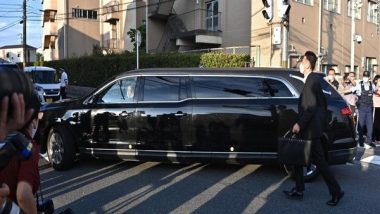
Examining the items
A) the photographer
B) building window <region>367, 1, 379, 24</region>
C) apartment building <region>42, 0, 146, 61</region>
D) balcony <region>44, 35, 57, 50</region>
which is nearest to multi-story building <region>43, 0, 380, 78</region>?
building window <region>367, 1, 379, 24</region>

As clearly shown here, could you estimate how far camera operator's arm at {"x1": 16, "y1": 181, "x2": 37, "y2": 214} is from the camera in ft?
7.69

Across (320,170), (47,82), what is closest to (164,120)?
(320,170)

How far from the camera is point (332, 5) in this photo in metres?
29.6

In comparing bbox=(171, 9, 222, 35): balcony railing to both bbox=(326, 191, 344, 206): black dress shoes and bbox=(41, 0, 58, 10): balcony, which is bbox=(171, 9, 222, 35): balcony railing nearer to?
bbox=(41, 0, 58, 10): balcony

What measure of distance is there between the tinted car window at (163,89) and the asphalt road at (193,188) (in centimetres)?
116

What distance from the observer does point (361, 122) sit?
35.6 feet

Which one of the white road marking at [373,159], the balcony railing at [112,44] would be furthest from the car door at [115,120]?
the balcony railing at [112,44]

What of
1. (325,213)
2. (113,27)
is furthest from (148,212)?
(113,27)

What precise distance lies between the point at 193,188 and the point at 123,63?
884 inches

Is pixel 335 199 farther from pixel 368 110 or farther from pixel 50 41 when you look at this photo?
pixel 50 41

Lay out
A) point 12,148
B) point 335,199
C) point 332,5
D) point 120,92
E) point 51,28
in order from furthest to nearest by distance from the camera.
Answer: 1. point 51,28
2. point 332,5
3. point 120,92
4. point 335,199
5. point 12,148

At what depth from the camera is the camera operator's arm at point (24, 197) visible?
234 cm

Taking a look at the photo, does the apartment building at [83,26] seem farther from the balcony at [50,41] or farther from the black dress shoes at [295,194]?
the black dress shoes at [295,194]

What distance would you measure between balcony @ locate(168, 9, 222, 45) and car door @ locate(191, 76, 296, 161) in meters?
21.3
